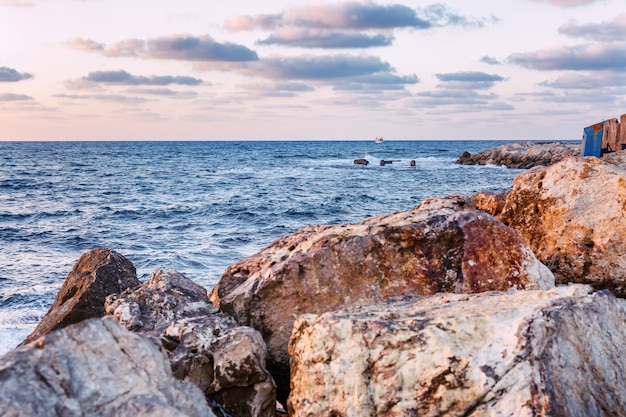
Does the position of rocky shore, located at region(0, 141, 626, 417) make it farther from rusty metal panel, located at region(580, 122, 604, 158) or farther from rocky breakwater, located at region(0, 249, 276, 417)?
rusty metal panel, located at region(580, 122, 604, 158)

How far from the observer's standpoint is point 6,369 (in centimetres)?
291

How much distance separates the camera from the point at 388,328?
13.5 feet

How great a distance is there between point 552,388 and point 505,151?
223 ft

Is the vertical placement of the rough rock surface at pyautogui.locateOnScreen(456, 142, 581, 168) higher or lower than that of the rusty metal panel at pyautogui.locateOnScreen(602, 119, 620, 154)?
lower

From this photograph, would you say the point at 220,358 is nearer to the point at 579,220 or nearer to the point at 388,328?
the point at 388,328

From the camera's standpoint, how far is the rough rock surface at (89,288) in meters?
8.20

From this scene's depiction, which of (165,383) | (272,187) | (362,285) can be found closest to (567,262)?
(362,285)

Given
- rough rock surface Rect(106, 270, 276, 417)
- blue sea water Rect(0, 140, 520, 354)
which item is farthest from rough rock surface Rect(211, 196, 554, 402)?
blue sea water Rect(0, 140, 520, 354)

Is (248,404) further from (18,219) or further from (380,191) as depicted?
(380,191)

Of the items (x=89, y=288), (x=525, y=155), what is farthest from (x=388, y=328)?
(x=525, y=155)

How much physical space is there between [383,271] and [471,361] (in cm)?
223

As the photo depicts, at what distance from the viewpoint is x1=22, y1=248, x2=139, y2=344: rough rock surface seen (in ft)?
26.9

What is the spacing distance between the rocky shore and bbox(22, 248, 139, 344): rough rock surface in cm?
6

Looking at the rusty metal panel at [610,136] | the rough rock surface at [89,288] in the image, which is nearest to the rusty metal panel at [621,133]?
the rusty metal panel at [610,136]
